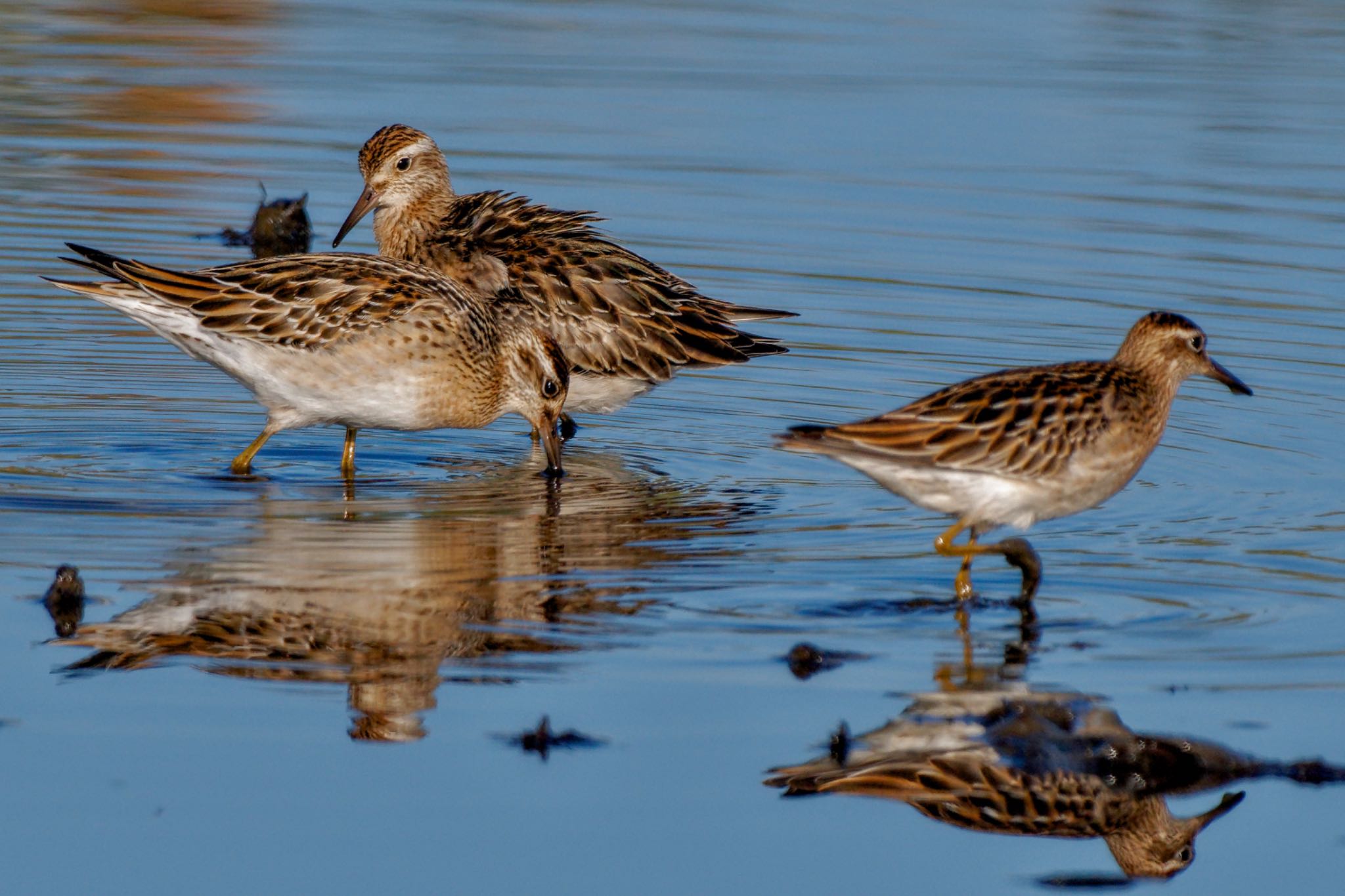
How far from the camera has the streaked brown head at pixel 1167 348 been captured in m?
10.6

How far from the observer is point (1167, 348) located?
10594mm

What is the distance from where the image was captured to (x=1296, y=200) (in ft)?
66.2

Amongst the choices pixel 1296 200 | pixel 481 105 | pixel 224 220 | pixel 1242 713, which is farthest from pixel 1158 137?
pixel 1242 713

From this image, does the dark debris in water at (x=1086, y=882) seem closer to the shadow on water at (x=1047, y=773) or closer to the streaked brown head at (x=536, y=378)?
the shadow on water at (x=1047, y=773)

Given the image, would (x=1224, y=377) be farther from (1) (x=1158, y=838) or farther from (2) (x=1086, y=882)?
(2) (x=1086, y=882)

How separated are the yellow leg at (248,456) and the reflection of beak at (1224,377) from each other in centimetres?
527

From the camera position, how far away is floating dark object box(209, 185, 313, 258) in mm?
17281

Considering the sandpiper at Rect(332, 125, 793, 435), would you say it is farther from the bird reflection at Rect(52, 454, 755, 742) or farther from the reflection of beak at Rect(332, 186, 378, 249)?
the bird reflection at Rect(52, 454, 755, 742)

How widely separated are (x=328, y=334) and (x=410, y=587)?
276cm

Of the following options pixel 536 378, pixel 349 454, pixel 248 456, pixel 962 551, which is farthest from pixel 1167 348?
pixel 248 456

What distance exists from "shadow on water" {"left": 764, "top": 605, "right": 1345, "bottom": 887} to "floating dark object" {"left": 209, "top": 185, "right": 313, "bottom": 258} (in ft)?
33.7

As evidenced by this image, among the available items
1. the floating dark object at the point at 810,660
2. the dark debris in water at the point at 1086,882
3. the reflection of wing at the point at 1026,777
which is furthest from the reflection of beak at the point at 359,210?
the dark debris in water at the point at 1086,882

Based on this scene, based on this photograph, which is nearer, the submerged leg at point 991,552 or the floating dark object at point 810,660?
the floating dark object at point 810,660

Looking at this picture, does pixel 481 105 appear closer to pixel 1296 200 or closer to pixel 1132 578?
pixel 1296 200
